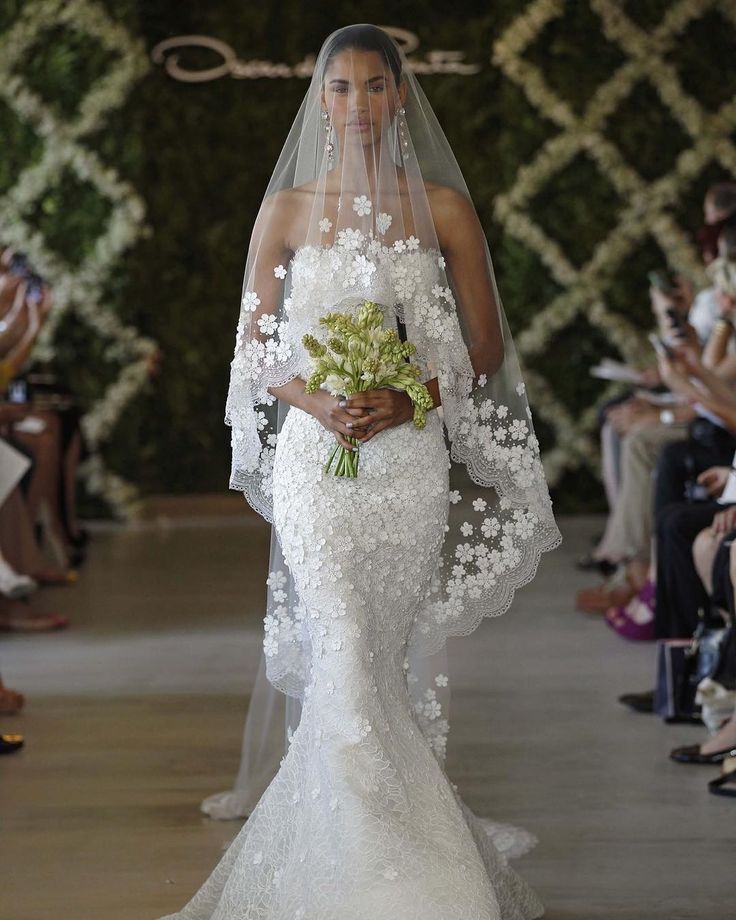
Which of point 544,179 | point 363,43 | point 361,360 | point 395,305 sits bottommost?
point 361,360

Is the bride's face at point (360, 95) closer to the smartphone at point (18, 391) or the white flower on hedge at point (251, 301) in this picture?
the white flower on hedge at point (251, 301)

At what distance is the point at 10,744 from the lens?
180 inches

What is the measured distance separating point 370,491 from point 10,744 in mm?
2033

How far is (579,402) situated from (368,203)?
25.1 feet

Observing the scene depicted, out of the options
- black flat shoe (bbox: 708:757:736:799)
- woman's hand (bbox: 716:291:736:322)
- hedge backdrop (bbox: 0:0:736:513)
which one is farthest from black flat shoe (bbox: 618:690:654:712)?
hedge backdrop (bbox: 0:0:736:513)

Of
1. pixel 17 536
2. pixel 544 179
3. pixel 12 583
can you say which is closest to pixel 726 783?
→ pixel 12 583

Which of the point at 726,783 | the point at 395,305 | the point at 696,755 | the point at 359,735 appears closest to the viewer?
the point at 359,735

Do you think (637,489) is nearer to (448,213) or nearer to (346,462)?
(448,213)

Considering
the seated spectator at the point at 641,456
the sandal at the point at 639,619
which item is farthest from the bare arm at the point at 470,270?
the seated spectator at the point at 641,456

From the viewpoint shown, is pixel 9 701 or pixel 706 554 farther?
pixel 9 701

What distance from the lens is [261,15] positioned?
11227 mm

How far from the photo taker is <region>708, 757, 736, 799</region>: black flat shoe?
4047 millimetres

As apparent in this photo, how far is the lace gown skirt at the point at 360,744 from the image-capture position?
2.86 meters

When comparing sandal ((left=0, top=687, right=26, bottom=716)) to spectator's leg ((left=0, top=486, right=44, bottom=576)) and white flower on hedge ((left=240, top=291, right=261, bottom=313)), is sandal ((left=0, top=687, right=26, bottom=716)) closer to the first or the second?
spectator's leg ((left=0, top=486, right=44, bottom=576))
